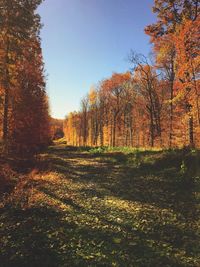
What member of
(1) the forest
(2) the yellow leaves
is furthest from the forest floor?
(2) the yellow leaves

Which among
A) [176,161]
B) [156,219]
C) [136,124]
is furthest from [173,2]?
[136,124]

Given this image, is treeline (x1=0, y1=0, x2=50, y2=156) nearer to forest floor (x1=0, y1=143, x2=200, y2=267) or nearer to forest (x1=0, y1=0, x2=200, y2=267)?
forest (x1=0, y1=0, x2=200, y2=267)

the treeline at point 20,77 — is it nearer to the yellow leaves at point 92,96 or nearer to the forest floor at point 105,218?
the forest floor at point 105,218

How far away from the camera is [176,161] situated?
1546 centimetres

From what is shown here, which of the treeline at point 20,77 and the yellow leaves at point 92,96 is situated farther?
the yellow leaves at point 92,96

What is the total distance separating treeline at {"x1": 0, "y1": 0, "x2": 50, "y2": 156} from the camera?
2056 cm

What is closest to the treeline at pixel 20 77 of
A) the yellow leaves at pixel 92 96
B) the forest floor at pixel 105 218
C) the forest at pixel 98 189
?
the forest at pixel 98 189

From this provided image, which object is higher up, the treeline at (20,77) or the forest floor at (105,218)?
the treeline at (20,77)

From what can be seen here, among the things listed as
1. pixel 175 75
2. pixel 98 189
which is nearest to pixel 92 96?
pixel 175 75

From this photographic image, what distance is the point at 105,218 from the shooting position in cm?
912

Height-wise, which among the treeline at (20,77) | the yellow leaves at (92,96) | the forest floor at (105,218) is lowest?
the forest floor at (105,218)

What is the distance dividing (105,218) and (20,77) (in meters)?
20.9

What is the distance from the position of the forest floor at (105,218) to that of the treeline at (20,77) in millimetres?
8866

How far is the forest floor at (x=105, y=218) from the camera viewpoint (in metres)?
6.62
